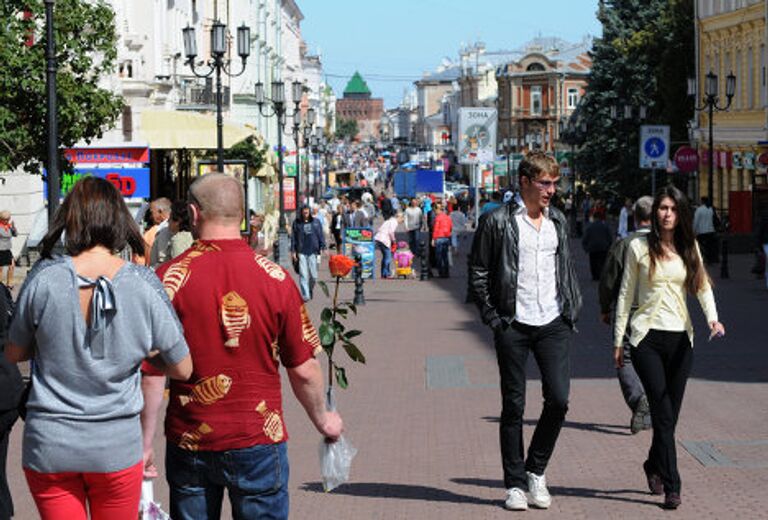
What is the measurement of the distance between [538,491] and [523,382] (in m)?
0.64

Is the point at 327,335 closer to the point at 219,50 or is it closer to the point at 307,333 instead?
the point at 307,333

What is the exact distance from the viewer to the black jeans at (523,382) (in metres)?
8.80

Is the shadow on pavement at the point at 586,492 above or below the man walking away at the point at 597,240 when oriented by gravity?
below

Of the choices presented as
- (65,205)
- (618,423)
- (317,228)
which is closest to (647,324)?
(618,423)

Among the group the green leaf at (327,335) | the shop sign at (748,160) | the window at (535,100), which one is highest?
the window at (535,100)

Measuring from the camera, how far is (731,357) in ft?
56.3

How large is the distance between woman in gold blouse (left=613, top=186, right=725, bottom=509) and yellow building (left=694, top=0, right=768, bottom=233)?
36.8 metres

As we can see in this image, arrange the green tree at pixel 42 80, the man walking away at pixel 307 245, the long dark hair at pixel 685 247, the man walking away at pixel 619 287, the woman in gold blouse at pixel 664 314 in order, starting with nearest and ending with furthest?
the woman in gold blouse at pixel 664 314 → the long dark hair at pixel 685 247 → the man walking away at pixel 619 287 → the green tree at pixel 42 80 → the man walking away at pixel 307 245

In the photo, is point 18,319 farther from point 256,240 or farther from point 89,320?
point 256,240

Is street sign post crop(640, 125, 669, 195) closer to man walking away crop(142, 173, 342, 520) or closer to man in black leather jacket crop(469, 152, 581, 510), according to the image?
man in black leather jacket crop(469, 152, 581, 510)

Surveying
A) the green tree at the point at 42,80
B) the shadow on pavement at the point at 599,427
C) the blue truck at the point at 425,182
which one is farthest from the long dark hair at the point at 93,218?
the blue truck at the point at 425,182

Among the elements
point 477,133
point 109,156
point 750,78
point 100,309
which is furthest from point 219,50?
point 750,78

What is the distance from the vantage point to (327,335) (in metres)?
7.77

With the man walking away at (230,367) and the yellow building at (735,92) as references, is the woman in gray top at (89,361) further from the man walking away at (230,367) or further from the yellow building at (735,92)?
the yellow building at (735,92)
